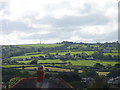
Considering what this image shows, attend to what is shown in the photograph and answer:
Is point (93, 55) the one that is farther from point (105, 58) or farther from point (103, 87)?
point (103, 87)

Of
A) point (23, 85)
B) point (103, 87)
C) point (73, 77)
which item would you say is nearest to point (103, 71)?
point (73, 77)

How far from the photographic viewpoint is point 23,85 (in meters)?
36.6

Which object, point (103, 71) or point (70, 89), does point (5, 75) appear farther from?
point (70, 89)

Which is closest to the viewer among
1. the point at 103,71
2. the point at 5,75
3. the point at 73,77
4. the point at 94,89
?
the point at 94,89

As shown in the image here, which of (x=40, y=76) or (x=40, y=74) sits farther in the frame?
(x=40, y=76)

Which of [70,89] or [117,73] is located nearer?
[70,89]

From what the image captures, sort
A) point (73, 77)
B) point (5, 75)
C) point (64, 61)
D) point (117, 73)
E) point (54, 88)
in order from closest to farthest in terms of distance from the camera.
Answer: point (54, 88)
point (73, 77)
point (5, 75)
point (117, 73)
point (64, 61)

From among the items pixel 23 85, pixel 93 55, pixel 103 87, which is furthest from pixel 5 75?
pixel 93 55

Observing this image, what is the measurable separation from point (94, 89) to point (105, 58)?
115500 mm

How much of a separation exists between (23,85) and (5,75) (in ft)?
204

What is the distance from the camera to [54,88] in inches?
1391

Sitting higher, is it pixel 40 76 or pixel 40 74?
pixel 40 74

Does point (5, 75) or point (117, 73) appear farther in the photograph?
point (117, 73)

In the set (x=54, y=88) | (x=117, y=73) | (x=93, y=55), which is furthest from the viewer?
(x=93, y=55)
